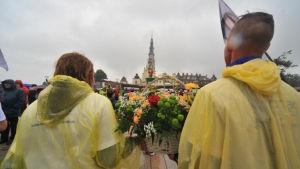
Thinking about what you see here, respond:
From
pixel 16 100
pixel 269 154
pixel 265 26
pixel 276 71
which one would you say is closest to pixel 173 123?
pixel 269 154

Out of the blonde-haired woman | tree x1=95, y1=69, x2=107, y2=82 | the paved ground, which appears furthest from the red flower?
tree x1=95, y1=69, x2=107, y2=82

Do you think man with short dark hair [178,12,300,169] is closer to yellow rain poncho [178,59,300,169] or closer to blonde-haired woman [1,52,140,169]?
yellow rain poncho [178,59,300,169]

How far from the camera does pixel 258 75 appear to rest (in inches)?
44.3

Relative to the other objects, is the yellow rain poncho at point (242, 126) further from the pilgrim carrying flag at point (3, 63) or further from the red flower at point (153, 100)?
the pilgrim carrying flag at point (3, 63)

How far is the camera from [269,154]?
3.62ft

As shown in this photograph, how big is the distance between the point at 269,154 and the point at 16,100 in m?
6.32

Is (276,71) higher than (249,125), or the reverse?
(276,71)

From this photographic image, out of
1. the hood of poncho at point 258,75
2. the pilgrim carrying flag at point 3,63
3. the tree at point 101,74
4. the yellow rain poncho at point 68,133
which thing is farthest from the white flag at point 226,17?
the tree at point 101,74

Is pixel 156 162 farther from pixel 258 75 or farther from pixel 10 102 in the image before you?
pixel 10 102


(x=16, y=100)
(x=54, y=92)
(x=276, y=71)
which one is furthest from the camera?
(x=16, y=100)

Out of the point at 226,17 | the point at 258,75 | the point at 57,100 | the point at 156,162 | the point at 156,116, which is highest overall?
the point at 226,17

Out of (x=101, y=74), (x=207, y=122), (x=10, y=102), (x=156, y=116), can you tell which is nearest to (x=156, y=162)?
(x=156, y=116)

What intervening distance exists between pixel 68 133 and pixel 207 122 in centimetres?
99

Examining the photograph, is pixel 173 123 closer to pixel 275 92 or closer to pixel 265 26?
pixel 275 92
